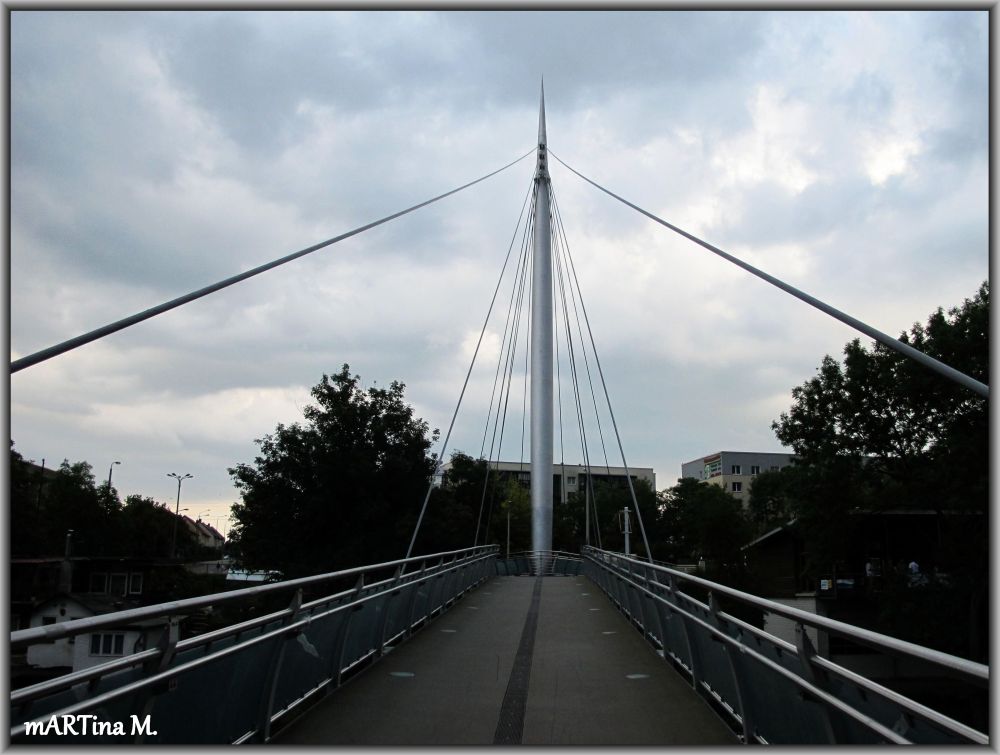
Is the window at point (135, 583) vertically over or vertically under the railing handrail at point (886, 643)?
under

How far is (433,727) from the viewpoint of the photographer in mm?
5582

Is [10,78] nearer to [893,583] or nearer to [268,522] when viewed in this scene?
[893,583]

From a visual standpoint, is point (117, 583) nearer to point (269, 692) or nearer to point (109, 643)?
point (269, 692)

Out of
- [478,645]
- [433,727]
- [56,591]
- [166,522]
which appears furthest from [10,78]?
[166,522]

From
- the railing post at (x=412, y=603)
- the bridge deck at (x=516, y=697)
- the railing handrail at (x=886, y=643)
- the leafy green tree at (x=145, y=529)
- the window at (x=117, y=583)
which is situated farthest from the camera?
the leafy green tree at (x=145, y=529)

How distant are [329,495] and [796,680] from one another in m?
34.3

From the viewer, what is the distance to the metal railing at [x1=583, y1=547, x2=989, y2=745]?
3.06 meters

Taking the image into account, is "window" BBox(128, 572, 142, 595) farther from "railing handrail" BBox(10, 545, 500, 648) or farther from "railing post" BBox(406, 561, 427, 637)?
"railing handrail" BBox(10, 545, 500, 648)

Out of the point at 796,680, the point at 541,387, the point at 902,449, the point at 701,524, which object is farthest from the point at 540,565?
the point at 701,524

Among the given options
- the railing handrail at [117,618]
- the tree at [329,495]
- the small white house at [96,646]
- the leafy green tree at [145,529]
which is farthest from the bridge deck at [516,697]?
the leafy green tree at [145,529]

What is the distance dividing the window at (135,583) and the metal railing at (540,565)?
10.7 metres

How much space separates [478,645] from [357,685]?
2769 mm

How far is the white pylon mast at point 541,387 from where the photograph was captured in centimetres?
2916

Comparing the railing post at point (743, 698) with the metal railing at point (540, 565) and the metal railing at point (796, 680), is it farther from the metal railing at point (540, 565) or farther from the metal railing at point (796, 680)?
the metal railing at point (540, 565)
